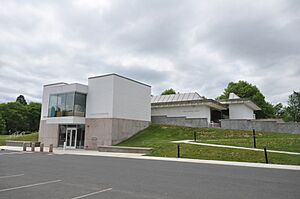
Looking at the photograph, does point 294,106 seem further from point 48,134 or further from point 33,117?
point 33,117

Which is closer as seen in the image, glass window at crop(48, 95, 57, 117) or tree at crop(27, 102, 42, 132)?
glass window at crop(48, 95, 57, 117)

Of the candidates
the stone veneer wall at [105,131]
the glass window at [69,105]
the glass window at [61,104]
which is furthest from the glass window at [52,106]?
the stone veneer wall at [105,131]

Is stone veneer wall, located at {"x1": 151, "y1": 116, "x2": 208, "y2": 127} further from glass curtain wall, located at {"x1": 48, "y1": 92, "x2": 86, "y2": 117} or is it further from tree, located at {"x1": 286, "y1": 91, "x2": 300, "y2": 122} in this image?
tree, located at {"x1": 286, "y1": 91, "x2": 300, "y2": 122}

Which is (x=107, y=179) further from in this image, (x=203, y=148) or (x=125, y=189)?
(x=203, y=148)

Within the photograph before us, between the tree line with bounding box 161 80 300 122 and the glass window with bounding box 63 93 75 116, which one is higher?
the tree line with bounding box 161 80 300 122

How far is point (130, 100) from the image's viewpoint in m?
30.5

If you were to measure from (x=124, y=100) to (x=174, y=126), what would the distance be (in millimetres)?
7509

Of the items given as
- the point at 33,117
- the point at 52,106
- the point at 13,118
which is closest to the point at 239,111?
the point at 52,106

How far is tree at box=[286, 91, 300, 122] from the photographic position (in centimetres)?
6064

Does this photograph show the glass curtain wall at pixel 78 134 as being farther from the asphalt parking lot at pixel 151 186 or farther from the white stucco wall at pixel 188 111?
the asphalt parking lot at pixel 151 186

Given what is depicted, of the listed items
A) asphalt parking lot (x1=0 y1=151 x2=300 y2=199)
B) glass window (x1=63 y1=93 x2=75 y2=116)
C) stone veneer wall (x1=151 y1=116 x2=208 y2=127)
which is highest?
glass window (x1=63 y1=93 x2=75 y2=116)

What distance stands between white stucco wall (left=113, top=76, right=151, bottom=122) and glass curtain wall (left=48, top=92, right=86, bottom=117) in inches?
177

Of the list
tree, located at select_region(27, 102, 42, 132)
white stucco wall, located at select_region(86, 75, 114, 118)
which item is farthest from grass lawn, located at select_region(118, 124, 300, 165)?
tree, located at select_region(27, 102, 42, 132)

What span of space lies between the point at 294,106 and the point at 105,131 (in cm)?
5277
